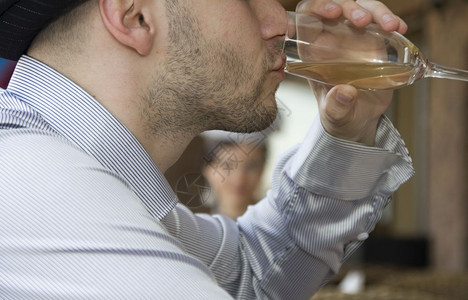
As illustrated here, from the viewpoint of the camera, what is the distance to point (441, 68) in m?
1.08

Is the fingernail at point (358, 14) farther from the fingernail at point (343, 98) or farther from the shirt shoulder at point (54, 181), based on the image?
the shirt shoulder at point (54, 181)

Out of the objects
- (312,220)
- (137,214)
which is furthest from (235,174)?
(137,214)

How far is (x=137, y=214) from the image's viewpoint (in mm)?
805

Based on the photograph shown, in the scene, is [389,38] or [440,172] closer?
[389,38]

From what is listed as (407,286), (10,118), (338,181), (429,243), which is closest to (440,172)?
(429,243)

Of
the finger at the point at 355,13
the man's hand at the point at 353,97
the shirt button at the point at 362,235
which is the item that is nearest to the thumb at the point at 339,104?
the man's hand at the point at 353,97

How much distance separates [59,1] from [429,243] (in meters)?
6.70

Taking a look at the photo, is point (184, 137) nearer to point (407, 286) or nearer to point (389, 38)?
point (389, 38)

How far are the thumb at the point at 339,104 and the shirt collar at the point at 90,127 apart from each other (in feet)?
1.02

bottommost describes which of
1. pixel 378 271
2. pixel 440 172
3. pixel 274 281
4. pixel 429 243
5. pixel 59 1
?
pixel 429 243

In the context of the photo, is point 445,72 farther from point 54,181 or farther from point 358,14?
point 54,181

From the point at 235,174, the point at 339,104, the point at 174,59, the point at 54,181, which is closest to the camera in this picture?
the point at 54,181

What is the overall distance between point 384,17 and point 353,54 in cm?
→ 8

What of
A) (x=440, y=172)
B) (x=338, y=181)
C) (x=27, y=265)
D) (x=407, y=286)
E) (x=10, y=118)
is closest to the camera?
(x=27, y=265)
